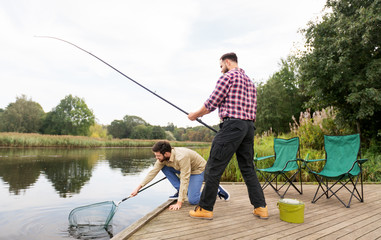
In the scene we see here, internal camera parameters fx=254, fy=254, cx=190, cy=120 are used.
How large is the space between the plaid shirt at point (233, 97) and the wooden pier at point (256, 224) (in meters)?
0.93

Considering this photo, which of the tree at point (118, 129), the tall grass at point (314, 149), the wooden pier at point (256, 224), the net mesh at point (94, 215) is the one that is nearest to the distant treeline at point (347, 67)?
the tall grass at point (314, 149)

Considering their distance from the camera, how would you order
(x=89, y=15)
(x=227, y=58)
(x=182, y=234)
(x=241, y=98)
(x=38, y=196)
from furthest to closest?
(x=89, y=15), (x=38, y=196), (x=227, y=58), (x=241, y=98), (x=182, y=234)

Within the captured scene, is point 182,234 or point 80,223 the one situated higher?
point 182,234

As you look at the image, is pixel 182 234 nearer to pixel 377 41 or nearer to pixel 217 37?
pixel 217 37

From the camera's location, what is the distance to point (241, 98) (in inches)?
87.9

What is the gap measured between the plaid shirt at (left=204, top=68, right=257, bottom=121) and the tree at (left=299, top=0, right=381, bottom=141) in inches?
252

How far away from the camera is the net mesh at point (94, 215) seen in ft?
9.76

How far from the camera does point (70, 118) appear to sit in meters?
38.9

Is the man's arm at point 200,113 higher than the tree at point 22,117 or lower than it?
lower

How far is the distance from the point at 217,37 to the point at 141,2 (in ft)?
8.43

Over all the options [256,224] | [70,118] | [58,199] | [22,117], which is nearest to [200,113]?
[256,224]

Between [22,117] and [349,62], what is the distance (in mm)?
40280

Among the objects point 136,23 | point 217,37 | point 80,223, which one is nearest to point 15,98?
point 136,23

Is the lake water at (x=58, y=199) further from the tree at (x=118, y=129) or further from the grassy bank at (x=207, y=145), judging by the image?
the tree at (x=118, y=129)
